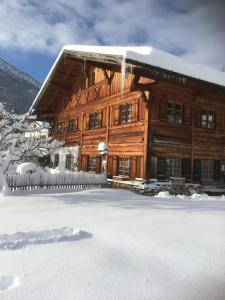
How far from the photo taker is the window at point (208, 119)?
1777 cm

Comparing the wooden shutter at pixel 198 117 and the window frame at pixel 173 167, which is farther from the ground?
the wooden shutter at pixel 198 117

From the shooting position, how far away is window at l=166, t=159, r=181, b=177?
16.3 meters

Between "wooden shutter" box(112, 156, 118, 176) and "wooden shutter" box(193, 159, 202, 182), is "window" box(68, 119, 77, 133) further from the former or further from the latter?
"wooden shutter" box(193, 159, 202, 182)

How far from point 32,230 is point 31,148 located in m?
8.18

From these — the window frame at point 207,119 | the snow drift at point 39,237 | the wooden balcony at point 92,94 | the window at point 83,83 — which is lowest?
the snow drift at point 39,237

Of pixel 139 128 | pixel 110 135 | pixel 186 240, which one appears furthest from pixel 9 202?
pixel 110 135

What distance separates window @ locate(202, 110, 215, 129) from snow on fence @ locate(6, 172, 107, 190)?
6.52m

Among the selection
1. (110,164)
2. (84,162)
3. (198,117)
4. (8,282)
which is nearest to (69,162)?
(84,162)

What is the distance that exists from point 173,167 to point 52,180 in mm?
6231

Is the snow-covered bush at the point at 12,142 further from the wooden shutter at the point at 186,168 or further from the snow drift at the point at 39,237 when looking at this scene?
the snow drift at the point at 39,237

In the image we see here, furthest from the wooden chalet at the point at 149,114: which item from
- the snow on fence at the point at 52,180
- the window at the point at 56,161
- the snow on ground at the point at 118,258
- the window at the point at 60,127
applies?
the snow on ground at the point at 118,258

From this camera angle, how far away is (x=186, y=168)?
1677 cm

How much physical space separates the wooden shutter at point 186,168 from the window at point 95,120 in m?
5.69

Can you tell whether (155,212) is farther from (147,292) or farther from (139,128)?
(139,128)
